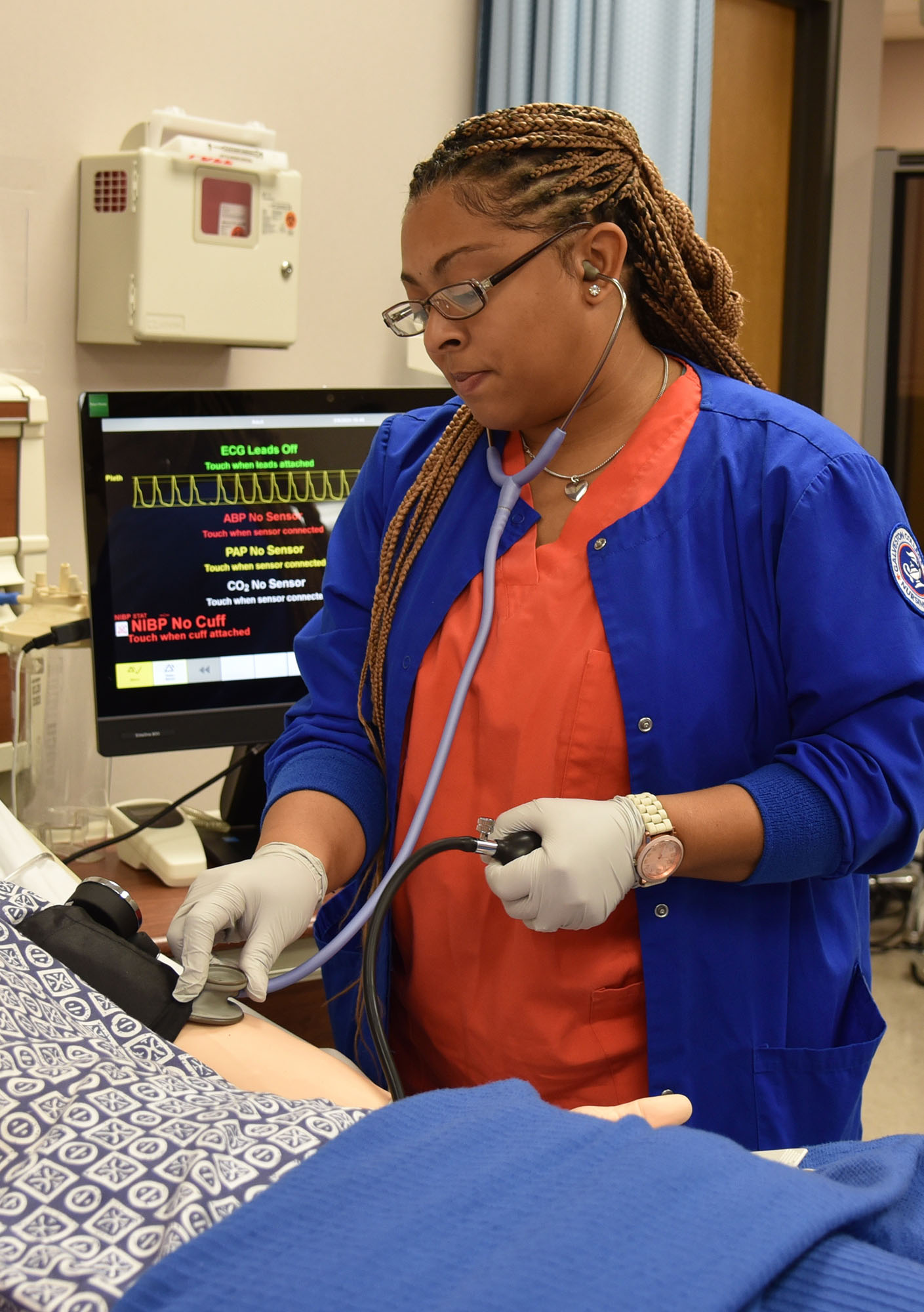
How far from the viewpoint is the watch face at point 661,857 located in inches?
38.4

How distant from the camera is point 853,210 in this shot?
3.45 metres

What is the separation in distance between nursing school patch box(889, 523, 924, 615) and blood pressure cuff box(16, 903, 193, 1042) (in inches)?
26.1

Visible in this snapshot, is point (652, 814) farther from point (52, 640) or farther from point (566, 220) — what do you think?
point (52, 640)

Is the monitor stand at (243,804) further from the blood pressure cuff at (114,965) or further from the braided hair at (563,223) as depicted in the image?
the blood pressure cuff at (114,965)

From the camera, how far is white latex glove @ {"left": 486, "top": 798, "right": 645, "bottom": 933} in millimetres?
945

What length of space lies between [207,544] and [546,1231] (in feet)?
3.71

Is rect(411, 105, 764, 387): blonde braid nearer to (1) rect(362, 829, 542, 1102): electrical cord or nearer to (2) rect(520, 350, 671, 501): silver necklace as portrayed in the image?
(2) rect(520, 350, 671, 501): silver necklace

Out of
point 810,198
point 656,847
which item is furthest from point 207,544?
point 810,198

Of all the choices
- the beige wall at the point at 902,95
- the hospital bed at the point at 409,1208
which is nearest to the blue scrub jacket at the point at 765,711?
the hospital bed at the point at 409,1208

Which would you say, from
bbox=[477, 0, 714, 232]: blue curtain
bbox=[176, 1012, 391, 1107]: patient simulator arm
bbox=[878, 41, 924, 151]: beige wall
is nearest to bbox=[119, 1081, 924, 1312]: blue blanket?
bbox=[176, 1012, 391, 1107]: patient simulator arm

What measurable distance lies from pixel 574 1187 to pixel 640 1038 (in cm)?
52

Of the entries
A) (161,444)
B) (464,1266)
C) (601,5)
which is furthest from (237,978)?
(601,5)

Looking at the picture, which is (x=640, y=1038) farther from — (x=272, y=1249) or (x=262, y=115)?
(x=262, y=115)

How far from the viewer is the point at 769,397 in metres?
1.15
